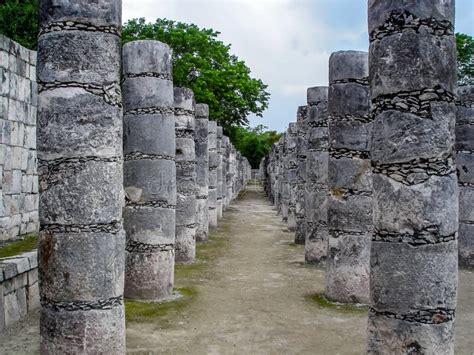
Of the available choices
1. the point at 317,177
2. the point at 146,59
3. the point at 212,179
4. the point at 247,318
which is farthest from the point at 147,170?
the point at 212,179

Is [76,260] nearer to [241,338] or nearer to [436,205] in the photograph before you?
[241,338]

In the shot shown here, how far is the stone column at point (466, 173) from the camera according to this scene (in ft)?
35.7

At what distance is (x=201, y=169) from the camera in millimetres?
14297

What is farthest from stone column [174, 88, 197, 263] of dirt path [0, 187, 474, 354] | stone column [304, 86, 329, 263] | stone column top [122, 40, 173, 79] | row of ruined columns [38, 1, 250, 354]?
row of ruined columns [38, 1, 250, 354]

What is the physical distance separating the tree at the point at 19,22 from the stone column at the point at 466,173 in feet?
43.5

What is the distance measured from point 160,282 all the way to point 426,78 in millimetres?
4771

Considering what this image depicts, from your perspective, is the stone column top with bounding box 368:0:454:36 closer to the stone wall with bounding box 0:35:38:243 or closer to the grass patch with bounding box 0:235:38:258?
the grass patch with bounding box 0:235:38:258

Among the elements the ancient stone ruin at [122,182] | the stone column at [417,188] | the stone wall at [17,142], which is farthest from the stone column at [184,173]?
the stone column at [417,188]

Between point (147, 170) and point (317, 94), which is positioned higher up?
point (317, 94)

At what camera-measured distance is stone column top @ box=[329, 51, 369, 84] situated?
816 centimetres

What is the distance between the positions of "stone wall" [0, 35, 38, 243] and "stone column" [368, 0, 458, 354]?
6020mm

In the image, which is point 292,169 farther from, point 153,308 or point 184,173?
point 153,308

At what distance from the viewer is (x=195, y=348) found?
5.92 m

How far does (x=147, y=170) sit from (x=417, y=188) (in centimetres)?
421
